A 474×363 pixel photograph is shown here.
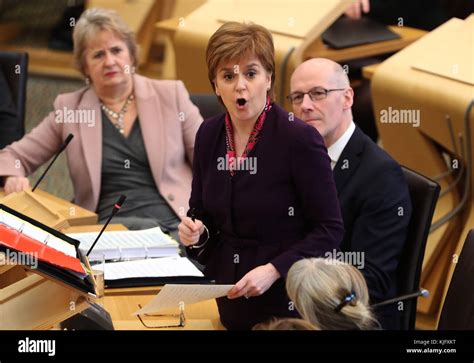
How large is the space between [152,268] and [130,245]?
172mm

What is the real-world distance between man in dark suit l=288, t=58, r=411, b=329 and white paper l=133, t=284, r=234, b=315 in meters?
0.71

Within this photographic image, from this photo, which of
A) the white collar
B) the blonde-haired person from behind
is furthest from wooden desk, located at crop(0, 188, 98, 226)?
the blonde-haired person from behind

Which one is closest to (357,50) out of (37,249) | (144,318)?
(144,318)

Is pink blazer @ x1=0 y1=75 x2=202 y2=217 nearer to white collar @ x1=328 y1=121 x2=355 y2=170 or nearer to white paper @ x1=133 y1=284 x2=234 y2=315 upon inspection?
white collar @ x1=328 y1=121 x2=355 y2=170

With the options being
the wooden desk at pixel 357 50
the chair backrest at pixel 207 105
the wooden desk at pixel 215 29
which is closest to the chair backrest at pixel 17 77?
the chair backrest at pixel 207 105

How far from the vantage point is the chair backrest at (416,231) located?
2.87 m

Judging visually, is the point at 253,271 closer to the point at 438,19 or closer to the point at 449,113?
the point at 449,113

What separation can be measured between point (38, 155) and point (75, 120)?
19 centimetres

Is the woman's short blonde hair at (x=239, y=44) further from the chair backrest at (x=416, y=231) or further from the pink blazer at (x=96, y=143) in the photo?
the pink blazer at (x=96, y=143)

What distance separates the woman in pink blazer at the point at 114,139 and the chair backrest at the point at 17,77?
384mm

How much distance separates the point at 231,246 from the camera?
251cm

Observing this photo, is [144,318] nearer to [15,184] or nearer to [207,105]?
[15,184]

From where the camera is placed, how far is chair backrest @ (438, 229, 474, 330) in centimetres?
252

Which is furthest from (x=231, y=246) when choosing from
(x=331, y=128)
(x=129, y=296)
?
(x=331, y=128)
